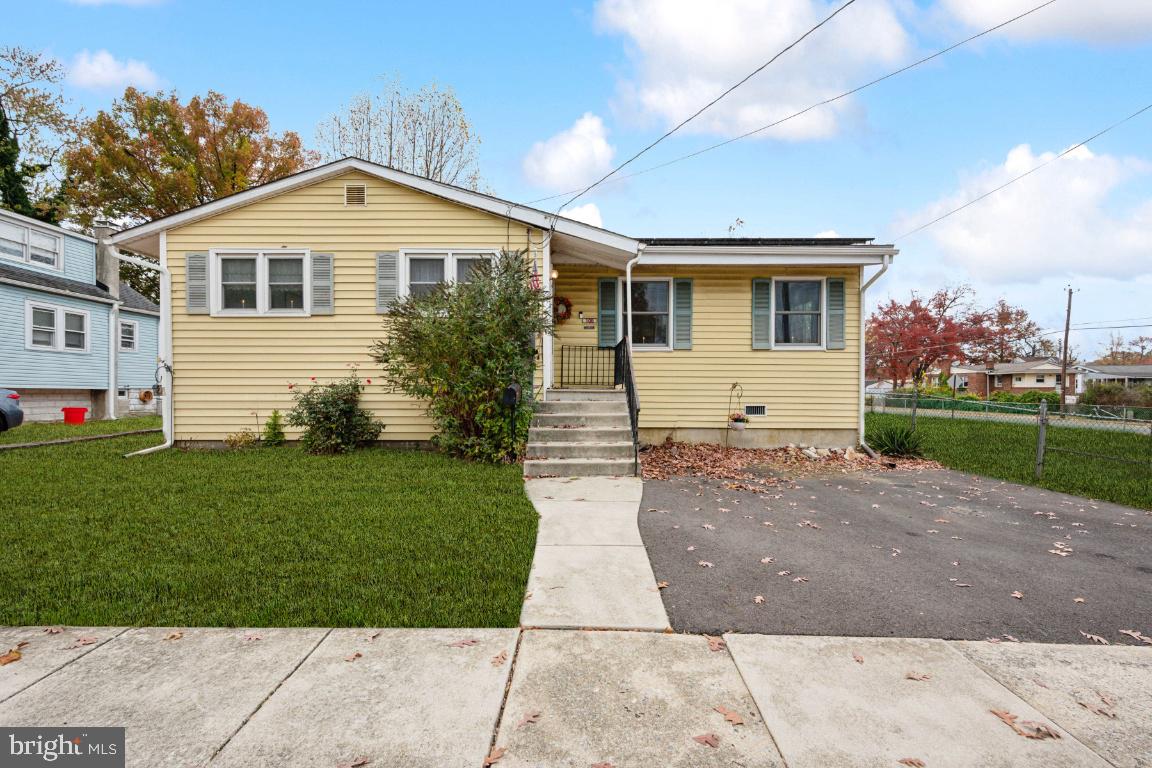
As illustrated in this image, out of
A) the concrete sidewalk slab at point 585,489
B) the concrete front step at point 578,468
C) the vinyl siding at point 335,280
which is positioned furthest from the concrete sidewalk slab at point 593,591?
the vinyl siding at point 335,280

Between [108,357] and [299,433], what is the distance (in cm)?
1404

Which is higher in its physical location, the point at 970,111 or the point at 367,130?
the point at 367,130

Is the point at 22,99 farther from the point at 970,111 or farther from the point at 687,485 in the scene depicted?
the point at 970,111

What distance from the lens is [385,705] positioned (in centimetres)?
221

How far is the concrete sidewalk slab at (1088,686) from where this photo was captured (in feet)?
6.74

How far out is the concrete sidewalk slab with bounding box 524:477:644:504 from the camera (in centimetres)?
589

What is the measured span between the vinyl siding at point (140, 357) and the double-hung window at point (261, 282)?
12609 mm

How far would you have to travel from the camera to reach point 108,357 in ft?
58.2

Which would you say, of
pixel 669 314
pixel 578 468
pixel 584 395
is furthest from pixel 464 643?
pixel 669 314

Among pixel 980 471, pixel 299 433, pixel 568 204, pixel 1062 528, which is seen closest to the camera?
pixel 1062 528

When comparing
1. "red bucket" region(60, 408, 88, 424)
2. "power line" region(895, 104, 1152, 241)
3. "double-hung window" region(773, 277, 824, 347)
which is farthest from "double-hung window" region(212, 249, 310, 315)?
"power line" region(895, 104, 1152, 241)

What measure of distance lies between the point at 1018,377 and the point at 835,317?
5692 cm

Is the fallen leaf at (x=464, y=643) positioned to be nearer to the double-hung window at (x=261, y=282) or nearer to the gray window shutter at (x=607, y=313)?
the double-hung window at (x=261, y=282)

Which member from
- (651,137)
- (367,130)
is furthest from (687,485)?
(367,130)
